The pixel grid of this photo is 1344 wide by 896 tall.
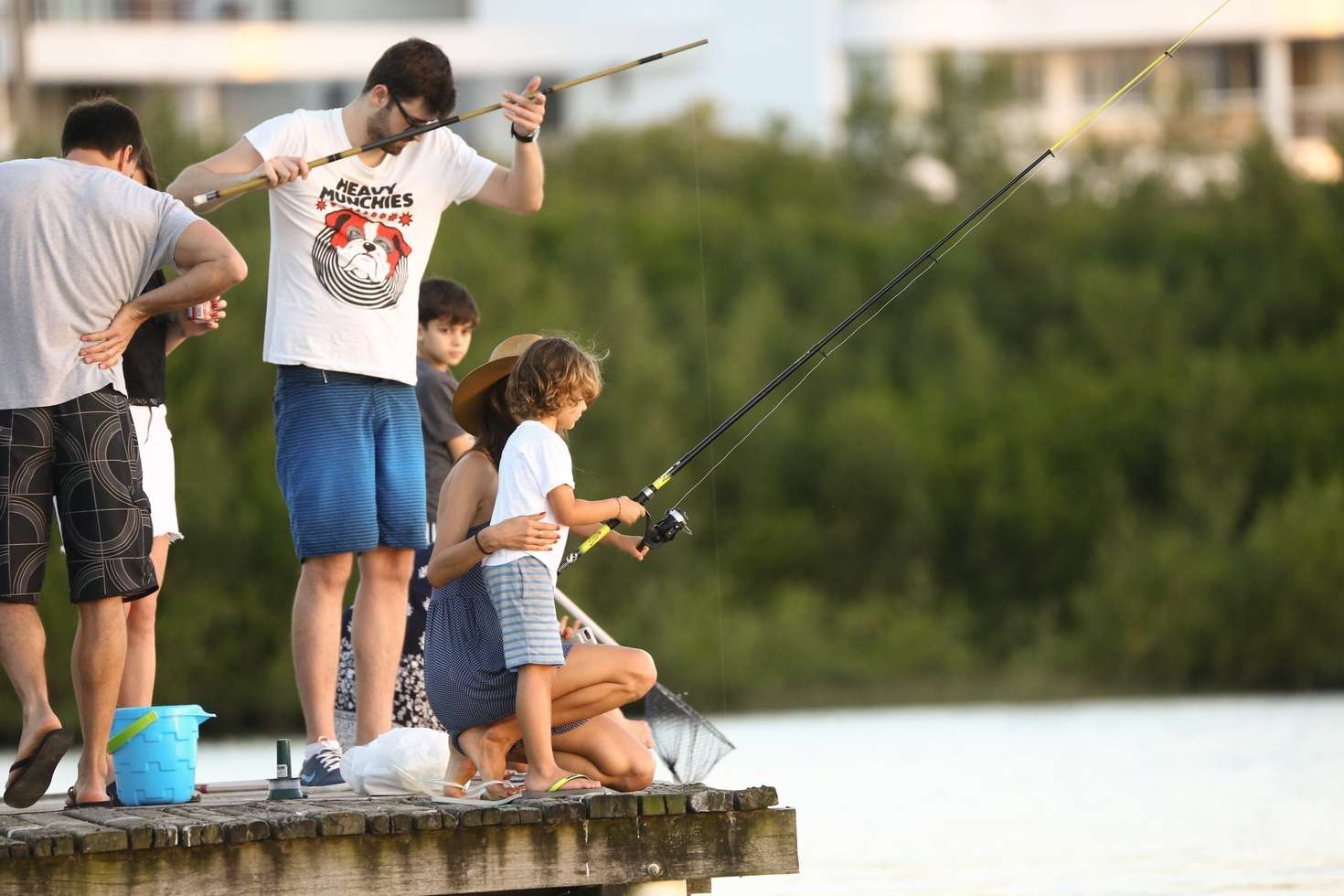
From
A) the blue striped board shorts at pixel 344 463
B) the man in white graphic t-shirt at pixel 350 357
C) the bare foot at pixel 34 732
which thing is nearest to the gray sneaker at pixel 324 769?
the man in white graphic t-shirt at pixel 350 357

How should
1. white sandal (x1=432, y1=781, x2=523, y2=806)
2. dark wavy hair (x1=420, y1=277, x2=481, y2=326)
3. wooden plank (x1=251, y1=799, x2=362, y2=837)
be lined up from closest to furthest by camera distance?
wooden plank (x1=251, y1=799, x2=362, y2=837) < white sandal (x1=432, y1=781, x2=523, y2=806) < dark wavy hair (x1=420, y1=277, x2=481, y2=326)

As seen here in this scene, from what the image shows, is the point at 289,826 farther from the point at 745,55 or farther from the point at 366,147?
the point at 745,55

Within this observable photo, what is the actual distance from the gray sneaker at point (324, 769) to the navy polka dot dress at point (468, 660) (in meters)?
0.67

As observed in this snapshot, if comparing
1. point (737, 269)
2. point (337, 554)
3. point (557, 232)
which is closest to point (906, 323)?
point (737, 269)

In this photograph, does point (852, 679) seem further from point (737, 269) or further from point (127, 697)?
point (127, 697)

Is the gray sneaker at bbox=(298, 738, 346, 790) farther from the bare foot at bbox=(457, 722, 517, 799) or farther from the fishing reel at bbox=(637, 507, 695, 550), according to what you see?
the fishing reel at bbox=(637, 507, 695, 550)

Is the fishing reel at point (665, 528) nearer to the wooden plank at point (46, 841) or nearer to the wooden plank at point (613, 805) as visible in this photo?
the wooden plank at point (613, 805)

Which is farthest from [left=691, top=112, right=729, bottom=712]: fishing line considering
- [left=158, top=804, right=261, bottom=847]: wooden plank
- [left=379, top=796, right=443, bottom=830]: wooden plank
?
[left=158, top=804, right=261, bottom=847]: wooden plank

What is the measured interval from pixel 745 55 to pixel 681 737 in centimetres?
3612

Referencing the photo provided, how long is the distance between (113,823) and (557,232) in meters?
19.6

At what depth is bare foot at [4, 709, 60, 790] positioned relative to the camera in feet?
16.2

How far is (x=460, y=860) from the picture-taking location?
476 centimetres

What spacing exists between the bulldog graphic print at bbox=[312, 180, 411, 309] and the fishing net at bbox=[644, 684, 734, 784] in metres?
1.27

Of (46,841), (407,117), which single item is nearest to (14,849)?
(46,841)
